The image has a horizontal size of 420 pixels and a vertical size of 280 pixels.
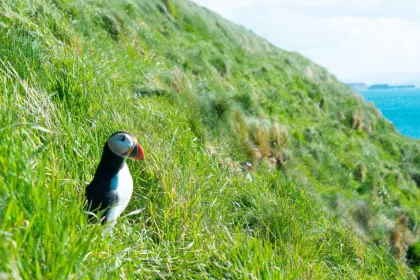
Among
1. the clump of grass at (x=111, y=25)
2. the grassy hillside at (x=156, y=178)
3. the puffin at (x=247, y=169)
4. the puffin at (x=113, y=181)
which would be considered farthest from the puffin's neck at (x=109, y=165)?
the clump of grass at (x=111, y=25)

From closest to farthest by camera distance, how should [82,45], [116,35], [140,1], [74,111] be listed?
[74,111]
[82,45]
[116,35]
[140,1]

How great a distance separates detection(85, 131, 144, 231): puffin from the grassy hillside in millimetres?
123

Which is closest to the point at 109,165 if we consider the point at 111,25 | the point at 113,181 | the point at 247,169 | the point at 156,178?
the point at 113,181

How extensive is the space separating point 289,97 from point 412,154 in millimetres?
5337

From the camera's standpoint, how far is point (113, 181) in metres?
3.27

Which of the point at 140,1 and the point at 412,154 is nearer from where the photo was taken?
the point at 140,1

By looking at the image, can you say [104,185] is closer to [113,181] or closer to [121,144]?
[113,181]

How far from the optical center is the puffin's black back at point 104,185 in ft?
10.5

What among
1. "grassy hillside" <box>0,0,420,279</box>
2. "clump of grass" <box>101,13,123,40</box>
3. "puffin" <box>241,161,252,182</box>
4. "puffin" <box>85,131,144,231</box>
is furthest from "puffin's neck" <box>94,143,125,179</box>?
"clump of grass" <box>101,13,123,40</box>

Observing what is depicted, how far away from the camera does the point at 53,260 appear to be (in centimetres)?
201

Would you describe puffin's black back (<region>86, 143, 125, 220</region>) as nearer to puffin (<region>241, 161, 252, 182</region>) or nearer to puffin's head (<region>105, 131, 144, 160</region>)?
puffin's head (<region>105, 131, 144, 160</region>)

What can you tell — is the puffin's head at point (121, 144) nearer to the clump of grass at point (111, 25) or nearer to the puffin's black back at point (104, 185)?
the puffin's black back at point (104, 185)

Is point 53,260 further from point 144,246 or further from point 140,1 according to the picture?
point 140,1

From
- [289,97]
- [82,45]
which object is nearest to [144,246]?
[82,45]
